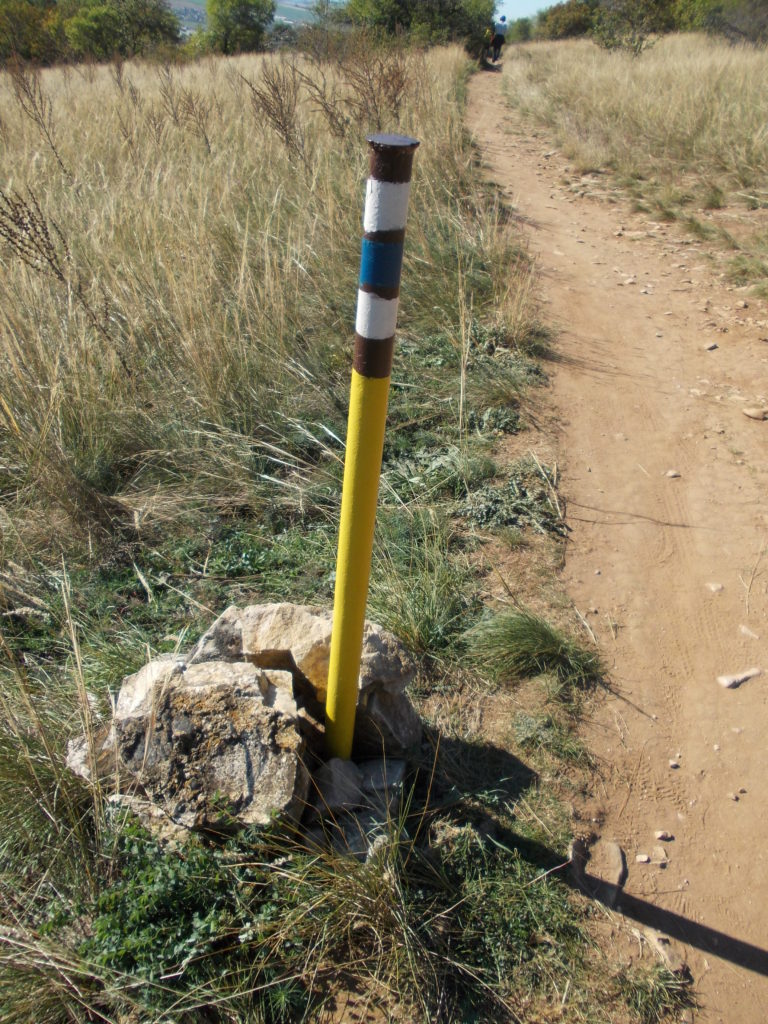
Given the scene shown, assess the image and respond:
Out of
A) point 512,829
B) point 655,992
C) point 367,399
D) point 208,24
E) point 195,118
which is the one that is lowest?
point 655,992

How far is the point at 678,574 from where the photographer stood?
3076 mm

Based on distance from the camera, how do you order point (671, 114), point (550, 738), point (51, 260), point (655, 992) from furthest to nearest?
point (671, 114)
point (51, 260)
point (550, 738)
point (655, 992)

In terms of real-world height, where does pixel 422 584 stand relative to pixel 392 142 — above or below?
below

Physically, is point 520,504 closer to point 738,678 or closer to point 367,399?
point 738,678

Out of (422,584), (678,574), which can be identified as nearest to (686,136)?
(678,574)

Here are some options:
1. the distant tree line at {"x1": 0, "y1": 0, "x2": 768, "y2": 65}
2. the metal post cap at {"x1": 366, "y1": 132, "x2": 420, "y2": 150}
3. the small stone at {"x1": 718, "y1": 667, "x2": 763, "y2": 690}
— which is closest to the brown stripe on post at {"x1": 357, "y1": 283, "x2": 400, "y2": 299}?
the metal post cap at {"x1": 366, "y1": 132, "x2": 420, "y2": 150}

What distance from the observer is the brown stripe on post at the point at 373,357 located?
4.89 feet

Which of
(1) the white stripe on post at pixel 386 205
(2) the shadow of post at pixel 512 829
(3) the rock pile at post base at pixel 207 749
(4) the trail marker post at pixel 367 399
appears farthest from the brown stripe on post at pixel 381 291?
(2) the shadow of post at pixel 512 829

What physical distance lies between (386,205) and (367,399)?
15.8 inches

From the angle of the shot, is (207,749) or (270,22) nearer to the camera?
(207,749)

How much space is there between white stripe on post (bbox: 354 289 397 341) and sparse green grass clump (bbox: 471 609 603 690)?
144 centimetres

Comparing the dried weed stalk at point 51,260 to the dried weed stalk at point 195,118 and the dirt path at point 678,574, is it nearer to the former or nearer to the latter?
the dirt path at point 678,574

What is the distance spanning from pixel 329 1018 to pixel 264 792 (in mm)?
531

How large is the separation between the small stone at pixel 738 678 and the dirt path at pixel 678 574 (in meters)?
0.03
